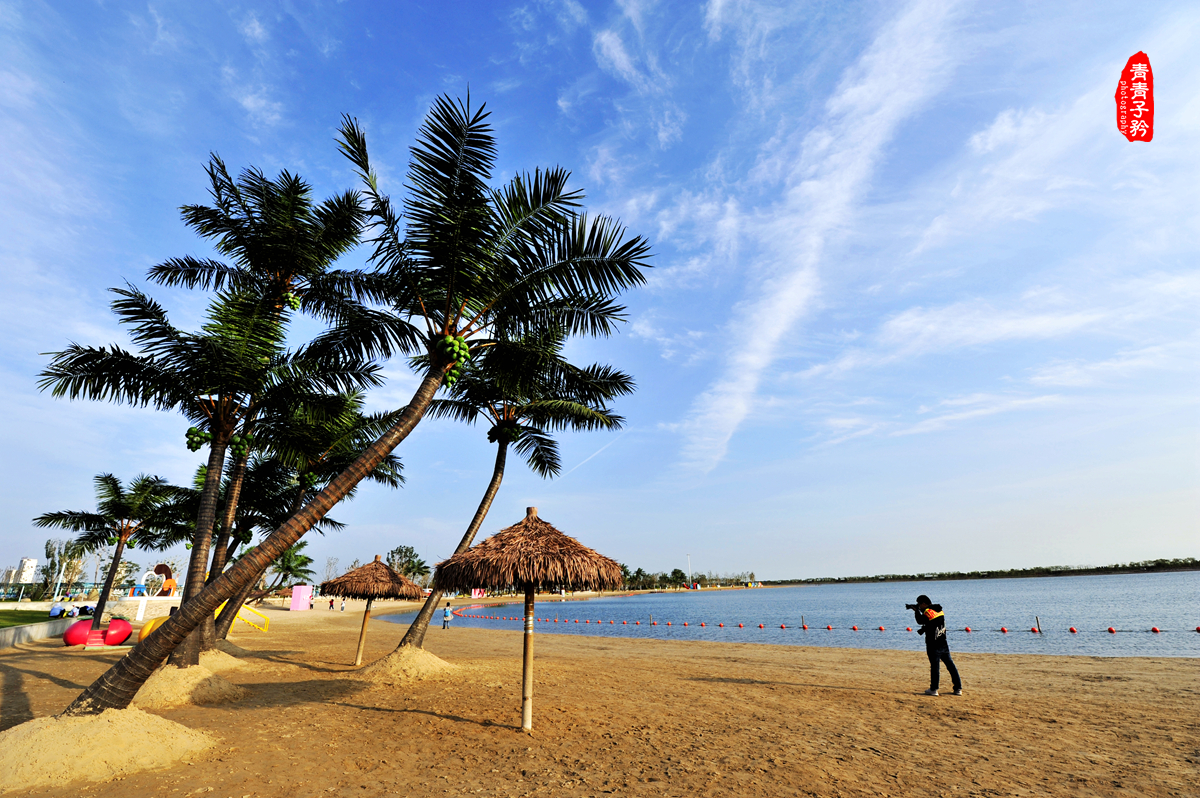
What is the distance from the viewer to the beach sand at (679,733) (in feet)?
19.5

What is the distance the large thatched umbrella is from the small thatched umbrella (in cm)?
731

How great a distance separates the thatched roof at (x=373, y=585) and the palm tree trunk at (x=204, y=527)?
534 cm

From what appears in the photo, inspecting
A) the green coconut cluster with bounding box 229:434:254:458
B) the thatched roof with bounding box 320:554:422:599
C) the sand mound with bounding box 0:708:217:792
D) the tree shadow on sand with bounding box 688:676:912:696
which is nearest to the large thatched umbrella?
the sand mound with bounding box 0:708:217:792

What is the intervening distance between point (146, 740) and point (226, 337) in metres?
5.82

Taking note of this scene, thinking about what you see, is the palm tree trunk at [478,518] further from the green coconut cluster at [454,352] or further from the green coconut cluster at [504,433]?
the green coconut cluster at [454,352]

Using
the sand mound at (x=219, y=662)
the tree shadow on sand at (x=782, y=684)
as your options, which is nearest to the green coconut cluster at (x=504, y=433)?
the tree shadow on sand at (x=782, y=684)

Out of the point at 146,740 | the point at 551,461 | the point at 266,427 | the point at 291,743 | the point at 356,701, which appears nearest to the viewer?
the point at 146,740

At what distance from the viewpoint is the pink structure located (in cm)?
5575

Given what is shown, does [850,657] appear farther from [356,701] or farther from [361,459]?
[361,459]

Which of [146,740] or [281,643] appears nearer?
[146,740]

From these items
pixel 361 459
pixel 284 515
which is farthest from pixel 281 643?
pixel 361 459

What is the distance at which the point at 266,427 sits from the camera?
10953 mm

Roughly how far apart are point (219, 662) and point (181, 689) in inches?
206

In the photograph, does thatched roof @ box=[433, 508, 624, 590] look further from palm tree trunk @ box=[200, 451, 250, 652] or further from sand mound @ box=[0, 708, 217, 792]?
palm tree trunk @ box=[200, 451, 250, 652]
